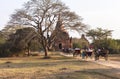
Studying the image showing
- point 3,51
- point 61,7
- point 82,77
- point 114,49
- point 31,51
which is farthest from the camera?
point 31,51

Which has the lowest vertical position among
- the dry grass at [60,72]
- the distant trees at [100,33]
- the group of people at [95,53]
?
the dry grass at [60,72]

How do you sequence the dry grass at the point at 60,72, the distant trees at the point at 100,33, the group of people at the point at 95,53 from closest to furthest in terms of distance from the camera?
the dry grass at the point at 60,72, the group of people at the point at 95,53, the distant trees at the point at 100,33

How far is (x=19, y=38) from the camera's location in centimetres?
6881

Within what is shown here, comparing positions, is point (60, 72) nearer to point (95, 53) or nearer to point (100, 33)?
point (95, 53)

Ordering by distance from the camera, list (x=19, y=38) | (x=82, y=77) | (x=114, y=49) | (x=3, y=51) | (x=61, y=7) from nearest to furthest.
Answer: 1. (x=82, y=77)
2. (x=61, y=7)
3. (x=19, y=38)
4. (x=3, y=51)
5. (x=114, y=49)

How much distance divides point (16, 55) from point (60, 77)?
57646 mm

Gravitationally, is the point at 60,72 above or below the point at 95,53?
below

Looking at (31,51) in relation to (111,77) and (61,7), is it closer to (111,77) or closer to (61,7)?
(61,7)

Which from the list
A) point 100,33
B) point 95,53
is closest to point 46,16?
point 95,53

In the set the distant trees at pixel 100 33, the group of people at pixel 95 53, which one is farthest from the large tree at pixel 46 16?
the distant trees at pixel 100 33

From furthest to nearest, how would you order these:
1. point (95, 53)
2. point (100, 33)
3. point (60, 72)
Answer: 1. point (100, 33)
2. point (95, 53)
3. point (60, 72)

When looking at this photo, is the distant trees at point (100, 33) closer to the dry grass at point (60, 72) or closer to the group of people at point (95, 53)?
the group of people at point (95, 53)

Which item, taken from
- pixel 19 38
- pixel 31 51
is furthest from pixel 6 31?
pixel 31 51

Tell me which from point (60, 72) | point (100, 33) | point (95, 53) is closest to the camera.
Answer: point (60, 72)
